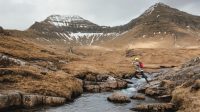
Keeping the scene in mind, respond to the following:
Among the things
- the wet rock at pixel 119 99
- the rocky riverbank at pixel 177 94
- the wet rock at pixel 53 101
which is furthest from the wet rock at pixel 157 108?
the wet rock at pixel 53 101

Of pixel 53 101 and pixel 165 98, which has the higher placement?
pixel 53 101

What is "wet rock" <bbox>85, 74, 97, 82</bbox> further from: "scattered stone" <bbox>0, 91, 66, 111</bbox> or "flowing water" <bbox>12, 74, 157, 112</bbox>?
"scattered stone" <bbox>0, 91, 66, 111</bbox>

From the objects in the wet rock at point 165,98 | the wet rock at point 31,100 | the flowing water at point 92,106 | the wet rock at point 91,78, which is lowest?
the flowing water at point 92,106

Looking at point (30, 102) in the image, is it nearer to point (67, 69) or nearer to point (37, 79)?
point (37, 79)

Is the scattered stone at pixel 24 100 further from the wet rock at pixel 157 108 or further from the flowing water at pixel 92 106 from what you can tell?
the wet rock at pixel 157 108

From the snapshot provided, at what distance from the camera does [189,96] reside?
37375mm

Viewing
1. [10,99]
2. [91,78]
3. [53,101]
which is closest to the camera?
[10,99]

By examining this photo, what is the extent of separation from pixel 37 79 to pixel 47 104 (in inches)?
280

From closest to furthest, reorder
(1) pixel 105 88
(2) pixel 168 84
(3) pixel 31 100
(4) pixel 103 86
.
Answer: (3) pixel 31 100 → (2) pixel 168 84 → (1) pixel 105 88 → (4) pixel 103 86

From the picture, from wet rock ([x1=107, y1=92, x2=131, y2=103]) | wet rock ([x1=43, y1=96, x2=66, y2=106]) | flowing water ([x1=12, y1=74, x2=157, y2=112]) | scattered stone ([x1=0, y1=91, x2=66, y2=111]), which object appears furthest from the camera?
wet rock ([x1=107, y1=92, x2=131, y2=103])

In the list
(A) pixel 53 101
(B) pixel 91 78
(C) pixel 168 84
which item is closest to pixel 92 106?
(A) pixel 53 101

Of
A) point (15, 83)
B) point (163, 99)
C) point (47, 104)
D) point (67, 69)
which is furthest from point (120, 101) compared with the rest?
point (67, 69)

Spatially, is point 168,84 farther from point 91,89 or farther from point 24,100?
point 24,100

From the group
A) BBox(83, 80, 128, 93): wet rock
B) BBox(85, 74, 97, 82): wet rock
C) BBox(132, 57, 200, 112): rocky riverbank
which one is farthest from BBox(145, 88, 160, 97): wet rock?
BBox(85, 74, 97, 82): wet rock
